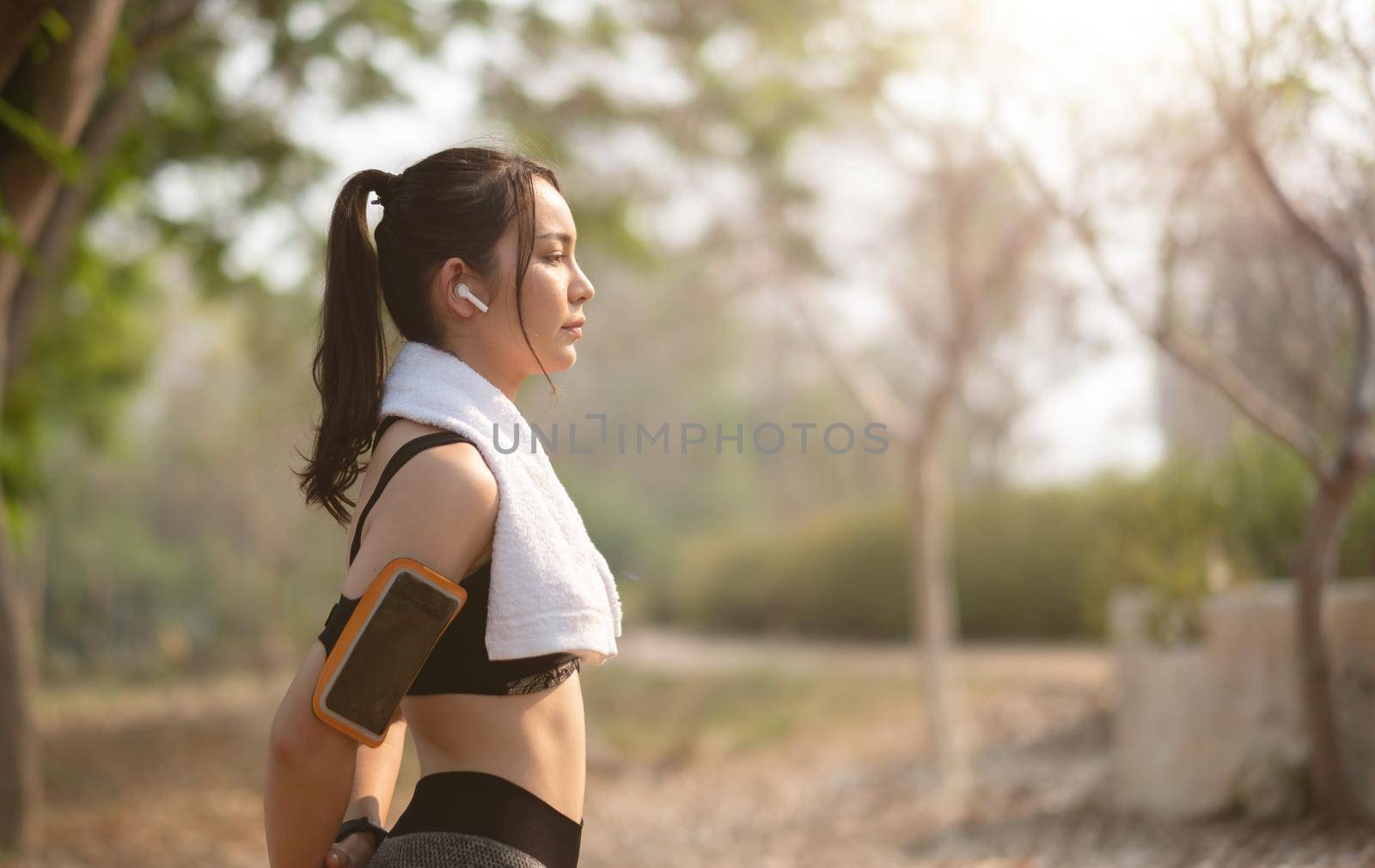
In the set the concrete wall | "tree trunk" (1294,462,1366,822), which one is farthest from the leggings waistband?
the concrete wall

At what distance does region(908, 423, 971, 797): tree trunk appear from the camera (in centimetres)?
780

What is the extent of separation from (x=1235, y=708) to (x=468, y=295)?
473cm

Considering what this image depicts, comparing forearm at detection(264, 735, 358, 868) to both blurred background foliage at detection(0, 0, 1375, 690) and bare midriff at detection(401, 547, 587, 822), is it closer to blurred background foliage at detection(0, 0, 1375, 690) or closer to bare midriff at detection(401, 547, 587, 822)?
bare midriff at detection(401, 547, 587, 822)

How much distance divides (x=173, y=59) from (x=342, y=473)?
6587mm

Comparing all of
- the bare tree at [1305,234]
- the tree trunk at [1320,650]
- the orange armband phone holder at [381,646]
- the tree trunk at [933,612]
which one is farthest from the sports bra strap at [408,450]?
the tree trunk at [933,612]

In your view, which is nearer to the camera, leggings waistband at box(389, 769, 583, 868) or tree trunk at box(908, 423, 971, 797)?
leggings waistband at box(389, 769, 583, 868)

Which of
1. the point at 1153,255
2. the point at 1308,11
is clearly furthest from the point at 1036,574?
the point at 1308,11

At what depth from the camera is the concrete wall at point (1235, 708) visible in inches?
187

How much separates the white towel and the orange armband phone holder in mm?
84

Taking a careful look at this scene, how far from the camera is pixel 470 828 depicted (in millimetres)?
1497

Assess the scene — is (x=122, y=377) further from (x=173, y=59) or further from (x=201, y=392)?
(x=201, y=392)

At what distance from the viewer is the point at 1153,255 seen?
21.5ft

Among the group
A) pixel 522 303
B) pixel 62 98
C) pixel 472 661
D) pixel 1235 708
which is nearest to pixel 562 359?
pixel 522 303

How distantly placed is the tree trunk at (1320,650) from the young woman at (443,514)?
11.9 feet
